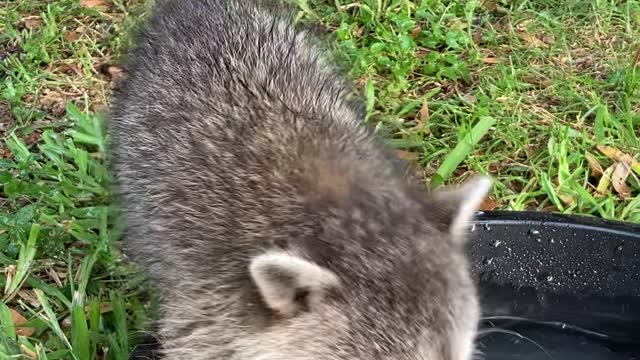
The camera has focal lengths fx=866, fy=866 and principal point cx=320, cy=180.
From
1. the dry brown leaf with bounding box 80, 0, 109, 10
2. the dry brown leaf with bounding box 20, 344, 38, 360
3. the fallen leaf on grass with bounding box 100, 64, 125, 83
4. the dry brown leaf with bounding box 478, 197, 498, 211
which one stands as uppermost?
the dry brown leaf with bounding box 80, 0, 109, 10

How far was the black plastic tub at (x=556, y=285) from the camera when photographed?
3760mm

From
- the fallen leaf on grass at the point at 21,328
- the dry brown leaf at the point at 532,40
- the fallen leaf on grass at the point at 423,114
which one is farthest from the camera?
the dry brown leaf at the point at 532,40

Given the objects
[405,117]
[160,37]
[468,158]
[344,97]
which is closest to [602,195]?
→ [468,158]

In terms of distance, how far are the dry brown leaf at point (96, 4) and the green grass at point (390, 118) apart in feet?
0.19

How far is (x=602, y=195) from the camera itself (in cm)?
455

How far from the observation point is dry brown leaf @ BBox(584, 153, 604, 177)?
183 inches

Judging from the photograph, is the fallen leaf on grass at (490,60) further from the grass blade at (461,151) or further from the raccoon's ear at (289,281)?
the raccoon's ear at (289,281)

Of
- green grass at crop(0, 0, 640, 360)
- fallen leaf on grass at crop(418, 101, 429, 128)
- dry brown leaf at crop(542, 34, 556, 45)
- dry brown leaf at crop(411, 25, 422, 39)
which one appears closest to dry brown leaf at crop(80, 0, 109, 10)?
green grass at crop(0, 0, 640, 360)

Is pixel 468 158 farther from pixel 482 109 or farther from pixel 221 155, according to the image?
pixel 221 155

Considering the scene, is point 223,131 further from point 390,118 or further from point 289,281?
point 390,118

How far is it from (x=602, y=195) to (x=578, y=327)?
89 centimetres

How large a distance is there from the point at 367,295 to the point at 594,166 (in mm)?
2522

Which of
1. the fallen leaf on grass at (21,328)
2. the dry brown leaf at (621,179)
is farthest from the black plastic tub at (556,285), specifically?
the fallen leaf on grass at (21,328)

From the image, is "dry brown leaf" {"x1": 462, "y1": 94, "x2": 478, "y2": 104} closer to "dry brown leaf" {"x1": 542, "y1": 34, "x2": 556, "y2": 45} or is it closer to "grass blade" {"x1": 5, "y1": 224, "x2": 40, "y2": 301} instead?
"dry brown leaf" {"x1": 542, "y1": 34, "x2": 556, "y2": 45}
